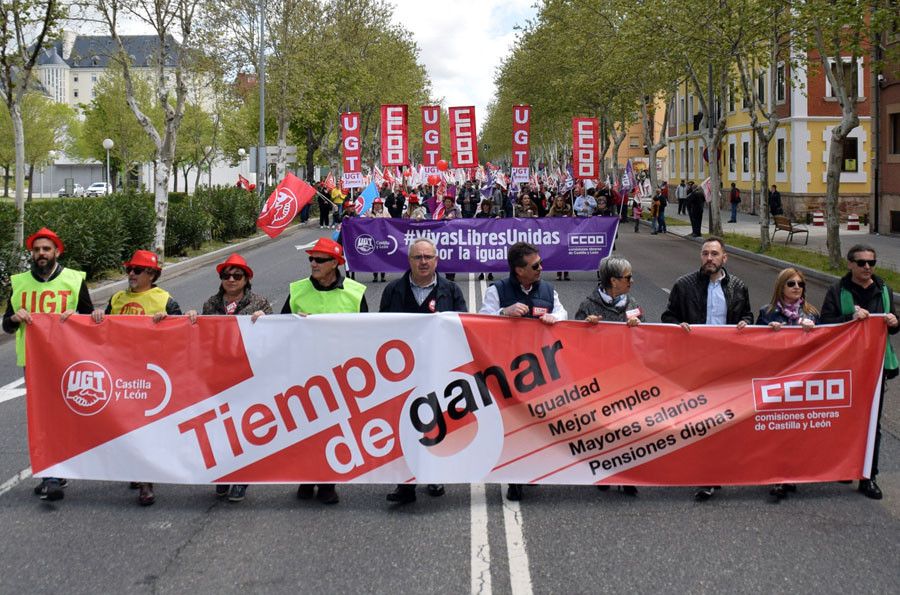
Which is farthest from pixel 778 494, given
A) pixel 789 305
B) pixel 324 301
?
pixel 324 301

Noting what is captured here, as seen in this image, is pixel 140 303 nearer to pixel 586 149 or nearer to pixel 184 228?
pixel 184 228

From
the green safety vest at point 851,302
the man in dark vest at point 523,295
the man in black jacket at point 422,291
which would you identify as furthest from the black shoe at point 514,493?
the green safety vest at point 851,302

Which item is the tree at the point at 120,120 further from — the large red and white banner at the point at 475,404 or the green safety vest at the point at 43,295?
the large red and white banner at the point at 475,404

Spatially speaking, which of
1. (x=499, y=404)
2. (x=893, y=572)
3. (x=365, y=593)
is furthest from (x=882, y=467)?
(x=365, y=593)

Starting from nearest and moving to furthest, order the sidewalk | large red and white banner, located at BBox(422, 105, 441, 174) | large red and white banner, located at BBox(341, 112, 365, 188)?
the sidewalk
large red and white banner, located at BBox(422, 105, 441, 174)
large red and white banner, located at BBox(341, 112, 365, 188)

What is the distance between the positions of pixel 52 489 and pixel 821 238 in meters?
31.1

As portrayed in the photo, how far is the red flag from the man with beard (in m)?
8.35

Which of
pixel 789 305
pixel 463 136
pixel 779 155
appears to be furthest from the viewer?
pixel 779 155

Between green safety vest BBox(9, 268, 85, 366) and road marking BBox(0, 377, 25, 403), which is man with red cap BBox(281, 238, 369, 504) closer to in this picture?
green safety vest BBox(9, 268, 85, 366)

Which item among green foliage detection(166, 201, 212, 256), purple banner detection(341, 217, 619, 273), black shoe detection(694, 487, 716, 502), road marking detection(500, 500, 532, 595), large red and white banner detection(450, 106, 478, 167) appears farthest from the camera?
large red and white banner detection(450, 106, 478, 167)

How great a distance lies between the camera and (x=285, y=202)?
15.6 metres

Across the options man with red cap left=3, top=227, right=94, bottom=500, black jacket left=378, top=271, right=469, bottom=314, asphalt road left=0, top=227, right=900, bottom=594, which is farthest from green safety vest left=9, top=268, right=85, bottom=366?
black jacket left=378, top=271, right=469, bottom=314

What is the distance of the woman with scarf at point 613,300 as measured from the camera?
7152 millimetres

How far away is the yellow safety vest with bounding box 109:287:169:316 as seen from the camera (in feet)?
24.6
